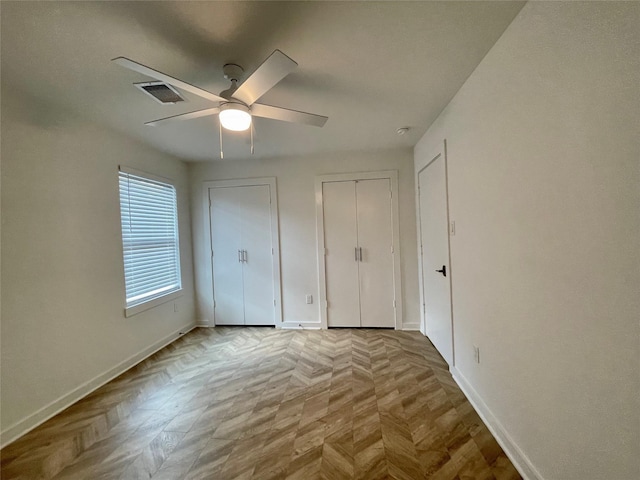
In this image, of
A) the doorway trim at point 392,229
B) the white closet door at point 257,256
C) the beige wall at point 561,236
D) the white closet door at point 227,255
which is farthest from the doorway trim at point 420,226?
the white closet door at point 227,255

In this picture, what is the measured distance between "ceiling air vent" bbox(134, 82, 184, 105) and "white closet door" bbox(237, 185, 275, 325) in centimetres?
182

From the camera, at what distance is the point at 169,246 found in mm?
3539

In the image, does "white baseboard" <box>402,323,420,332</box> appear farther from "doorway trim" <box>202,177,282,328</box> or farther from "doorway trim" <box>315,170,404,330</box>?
"doorway trim" <box>202,177,282,328</box>

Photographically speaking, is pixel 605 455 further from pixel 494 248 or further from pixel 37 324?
pixel 37 324

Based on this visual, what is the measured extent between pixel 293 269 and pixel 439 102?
2605 millimetres

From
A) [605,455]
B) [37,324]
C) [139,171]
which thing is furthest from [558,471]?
[139,171]

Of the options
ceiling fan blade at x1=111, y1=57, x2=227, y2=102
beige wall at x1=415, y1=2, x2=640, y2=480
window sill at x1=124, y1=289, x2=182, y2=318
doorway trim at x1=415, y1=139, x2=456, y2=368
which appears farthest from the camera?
window sill at x1=124, y1=289, x2=182, y2=318

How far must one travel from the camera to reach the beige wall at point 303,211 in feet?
11.8

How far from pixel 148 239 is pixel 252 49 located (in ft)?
8.33

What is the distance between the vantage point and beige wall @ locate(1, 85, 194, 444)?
184 cm

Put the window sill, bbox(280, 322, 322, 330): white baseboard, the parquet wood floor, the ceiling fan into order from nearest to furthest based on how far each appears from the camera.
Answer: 1. the ceiling fan
2. the parquet wood floor
3. the window sill
4. bbox(280, 322, 322, 330): white baseboard

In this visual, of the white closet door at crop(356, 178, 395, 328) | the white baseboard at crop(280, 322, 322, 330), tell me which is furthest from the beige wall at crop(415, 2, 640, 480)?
the white baseboard at crop(280, 322, 322, 330)

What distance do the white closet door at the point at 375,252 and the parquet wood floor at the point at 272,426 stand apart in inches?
33.0

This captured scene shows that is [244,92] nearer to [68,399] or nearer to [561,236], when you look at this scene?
[561,236]
